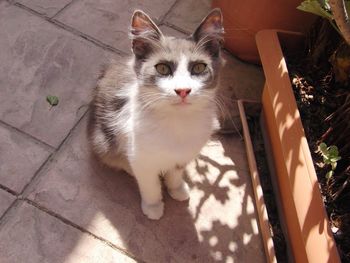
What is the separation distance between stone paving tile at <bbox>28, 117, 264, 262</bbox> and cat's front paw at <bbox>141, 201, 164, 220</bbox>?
0.09 ft

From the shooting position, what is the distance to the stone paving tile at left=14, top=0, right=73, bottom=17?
7.72ft

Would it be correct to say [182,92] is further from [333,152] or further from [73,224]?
[73,224]

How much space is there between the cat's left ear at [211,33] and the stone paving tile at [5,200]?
0.98 meters

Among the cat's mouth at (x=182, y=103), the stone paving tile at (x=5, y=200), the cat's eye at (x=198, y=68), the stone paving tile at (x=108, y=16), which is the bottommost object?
the stone paving tile at (x=5, y=200)

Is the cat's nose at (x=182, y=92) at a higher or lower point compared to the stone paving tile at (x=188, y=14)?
higher

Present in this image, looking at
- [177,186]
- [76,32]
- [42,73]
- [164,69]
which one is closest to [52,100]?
[42,73]

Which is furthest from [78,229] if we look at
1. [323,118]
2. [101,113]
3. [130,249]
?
[323,118]

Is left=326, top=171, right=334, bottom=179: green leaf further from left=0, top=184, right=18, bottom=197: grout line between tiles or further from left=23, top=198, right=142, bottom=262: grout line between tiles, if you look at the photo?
left=0, top=184, right=18, bottom=197: grout line between tiles

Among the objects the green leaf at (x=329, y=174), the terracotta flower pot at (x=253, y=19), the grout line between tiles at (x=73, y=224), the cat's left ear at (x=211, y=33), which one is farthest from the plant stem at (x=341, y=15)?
the grout line between tiles at (x=73, y=224)

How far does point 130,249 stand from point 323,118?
0.93 m

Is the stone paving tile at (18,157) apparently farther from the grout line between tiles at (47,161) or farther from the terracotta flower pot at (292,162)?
the terracotta flower pot at (292,162)

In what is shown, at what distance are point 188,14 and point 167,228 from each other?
1305 mm

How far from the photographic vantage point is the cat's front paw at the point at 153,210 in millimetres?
1754

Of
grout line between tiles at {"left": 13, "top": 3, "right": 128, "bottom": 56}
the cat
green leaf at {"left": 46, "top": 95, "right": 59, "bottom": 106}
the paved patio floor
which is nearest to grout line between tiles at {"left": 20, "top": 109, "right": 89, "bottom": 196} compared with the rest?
the paved patio floor
